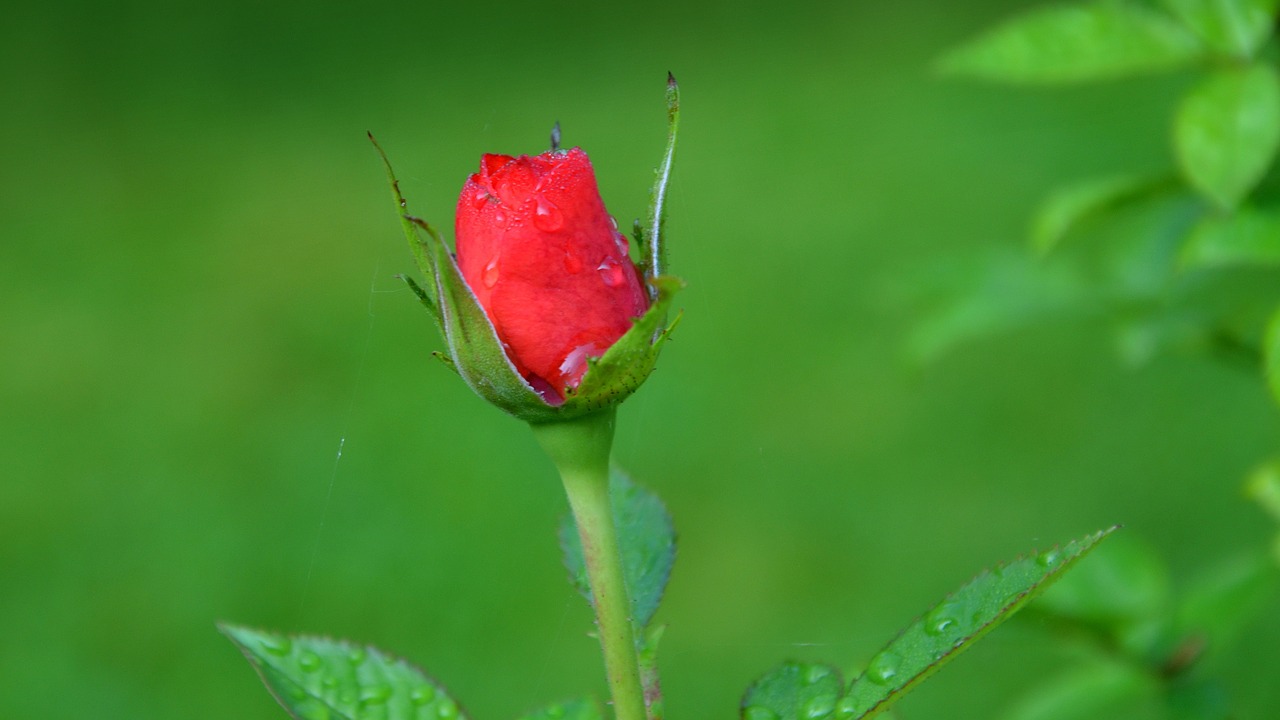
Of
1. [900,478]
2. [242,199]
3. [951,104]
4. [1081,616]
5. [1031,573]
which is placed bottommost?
[1031,573]

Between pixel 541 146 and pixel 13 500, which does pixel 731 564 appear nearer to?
pixel 13 500

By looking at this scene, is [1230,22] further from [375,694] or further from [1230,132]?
[375,694]

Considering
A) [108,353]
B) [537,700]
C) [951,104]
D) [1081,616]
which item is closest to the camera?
[1081,616]

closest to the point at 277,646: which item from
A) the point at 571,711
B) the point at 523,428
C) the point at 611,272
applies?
the point at 571,711

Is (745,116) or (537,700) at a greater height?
(745,116)

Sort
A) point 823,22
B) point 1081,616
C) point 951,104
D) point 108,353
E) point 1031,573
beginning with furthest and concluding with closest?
point 823,22 → point 951,104 → point 108,353 → point 1081,616 → point 1031,573

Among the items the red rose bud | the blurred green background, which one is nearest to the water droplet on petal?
the red rose bud

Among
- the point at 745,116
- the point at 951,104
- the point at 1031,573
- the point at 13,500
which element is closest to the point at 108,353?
the point at 13,500
